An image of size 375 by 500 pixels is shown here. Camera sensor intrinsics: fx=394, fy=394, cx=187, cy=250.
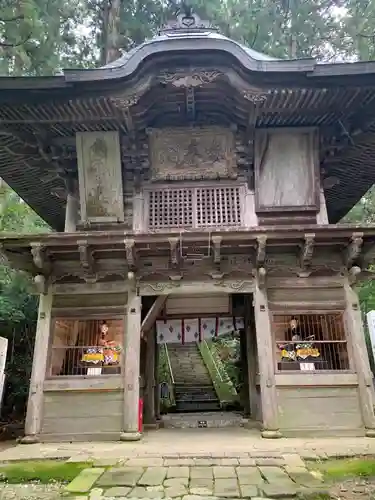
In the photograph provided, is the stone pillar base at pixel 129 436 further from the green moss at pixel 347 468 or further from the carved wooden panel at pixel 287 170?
the carved wooden panel at pixel 287 170

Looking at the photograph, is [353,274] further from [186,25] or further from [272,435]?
[186,25]

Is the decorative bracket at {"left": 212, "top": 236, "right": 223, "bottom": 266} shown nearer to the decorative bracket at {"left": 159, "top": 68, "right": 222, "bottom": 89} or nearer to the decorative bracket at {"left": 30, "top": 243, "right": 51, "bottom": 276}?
the decorative bracket at {"left": 159, "top": 68, "right": 222, "bottom": 89}

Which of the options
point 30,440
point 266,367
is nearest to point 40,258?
point 30,440

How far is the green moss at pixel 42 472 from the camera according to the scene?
4.82 metres

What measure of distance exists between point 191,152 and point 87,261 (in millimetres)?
3071

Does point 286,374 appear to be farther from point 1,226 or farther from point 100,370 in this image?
point 1,226

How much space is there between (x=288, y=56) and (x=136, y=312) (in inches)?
477

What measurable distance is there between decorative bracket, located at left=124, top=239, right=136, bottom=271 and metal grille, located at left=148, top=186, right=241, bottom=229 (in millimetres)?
1009

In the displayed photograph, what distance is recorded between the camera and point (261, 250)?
697 centimetres

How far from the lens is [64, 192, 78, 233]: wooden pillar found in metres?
8.20

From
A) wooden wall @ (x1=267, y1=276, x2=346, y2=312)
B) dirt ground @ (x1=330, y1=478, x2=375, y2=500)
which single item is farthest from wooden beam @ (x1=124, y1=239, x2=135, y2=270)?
dirt ground @ (x1=330, y1=478, x2=375, y2=500)

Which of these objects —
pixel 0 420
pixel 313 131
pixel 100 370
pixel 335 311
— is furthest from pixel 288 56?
pixel 0 420

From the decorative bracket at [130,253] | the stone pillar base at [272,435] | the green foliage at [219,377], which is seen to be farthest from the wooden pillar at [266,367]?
the green foliage at [219,377]

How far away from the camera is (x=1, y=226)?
45.4ft
